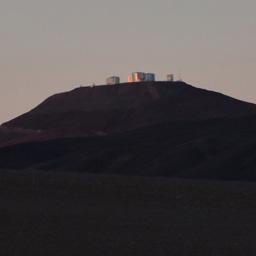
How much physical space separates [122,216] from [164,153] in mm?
41263

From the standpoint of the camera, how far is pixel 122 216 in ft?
50.1

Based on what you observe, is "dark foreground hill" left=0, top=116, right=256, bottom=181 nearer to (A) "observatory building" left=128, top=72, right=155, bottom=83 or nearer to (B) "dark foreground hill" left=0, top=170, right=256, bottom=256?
(B) "dark foreground hill" left=0, top=170, right=256, bottom=256

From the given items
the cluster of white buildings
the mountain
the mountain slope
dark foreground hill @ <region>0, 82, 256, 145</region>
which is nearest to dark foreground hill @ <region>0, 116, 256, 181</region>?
the mountain

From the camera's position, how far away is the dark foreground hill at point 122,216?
1277cm

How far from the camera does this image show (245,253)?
12406mm

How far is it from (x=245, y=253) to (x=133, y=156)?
46.3m

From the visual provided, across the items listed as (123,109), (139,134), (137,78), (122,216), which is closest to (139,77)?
(137,78)

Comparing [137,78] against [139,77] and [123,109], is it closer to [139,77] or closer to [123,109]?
[139,77]

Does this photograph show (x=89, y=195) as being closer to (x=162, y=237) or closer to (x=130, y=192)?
(x=130, y=192)

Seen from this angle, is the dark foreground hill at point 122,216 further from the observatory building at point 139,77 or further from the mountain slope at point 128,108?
the observatory building at point 139,77

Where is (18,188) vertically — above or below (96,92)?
below

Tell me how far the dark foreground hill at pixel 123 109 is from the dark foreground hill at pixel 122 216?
78.9 metres

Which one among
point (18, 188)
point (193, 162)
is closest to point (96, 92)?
point (193, 162)

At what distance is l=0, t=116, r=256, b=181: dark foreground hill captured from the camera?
45.9 meters
